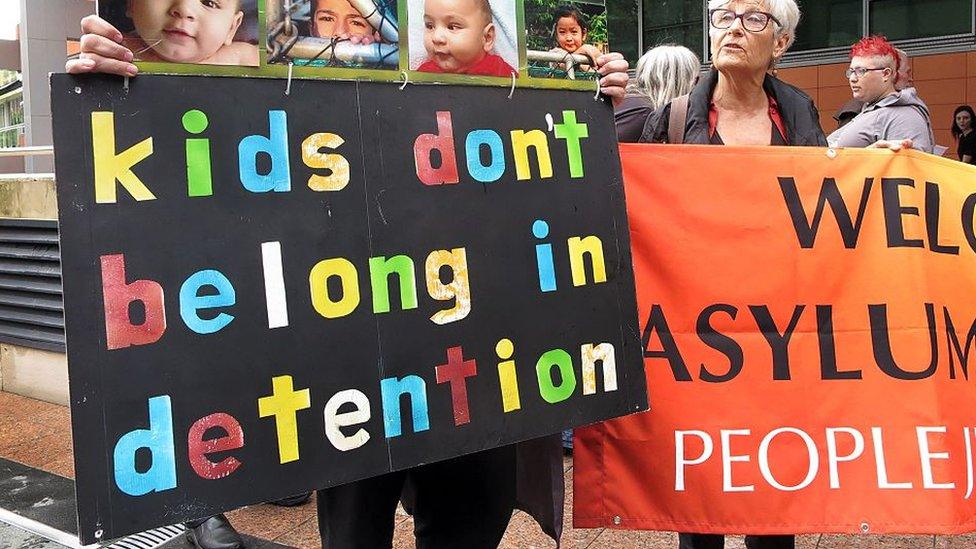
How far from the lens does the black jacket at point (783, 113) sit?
9.21ft

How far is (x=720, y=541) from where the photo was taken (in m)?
2.85

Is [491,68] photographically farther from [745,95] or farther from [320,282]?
[745,95]

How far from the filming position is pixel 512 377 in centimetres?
205

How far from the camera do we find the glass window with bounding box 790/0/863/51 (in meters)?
10.8

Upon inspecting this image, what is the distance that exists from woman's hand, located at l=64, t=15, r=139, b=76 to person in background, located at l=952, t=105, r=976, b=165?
936 cm

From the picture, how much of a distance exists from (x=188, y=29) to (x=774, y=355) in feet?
5.89

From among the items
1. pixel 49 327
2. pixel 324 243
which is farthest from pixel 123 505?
pixel 49 327

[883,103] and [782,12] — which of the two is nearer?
[782,12]

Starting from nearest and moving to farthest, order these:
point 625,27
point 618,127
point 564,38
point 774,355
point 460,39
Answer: point 460,39 → point 564,38 → point 774,355 → point 618,127 → point 625,27

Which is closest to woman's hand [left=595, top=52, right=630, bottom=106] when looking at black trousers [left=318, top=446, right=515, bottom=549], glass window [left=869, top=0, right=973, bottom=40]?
black trousers [left=318, top=446, right=515, bottom=549]

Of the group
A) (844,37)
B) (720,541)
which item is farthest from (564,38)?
(844,37)

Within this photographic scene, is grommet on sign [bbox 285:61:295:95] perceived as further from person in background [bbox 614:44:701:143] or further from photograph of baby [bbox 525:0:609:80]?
person in background [bbox 614:44:701:143]

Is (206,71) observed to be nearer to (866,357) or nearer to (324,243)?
(324,243)

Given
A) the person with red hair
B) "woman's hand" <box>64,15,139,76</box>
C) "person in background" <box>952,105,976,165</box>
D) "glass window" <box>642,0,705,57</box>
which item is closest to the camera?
"woman's hand" <box>64,15,139,76</box>
